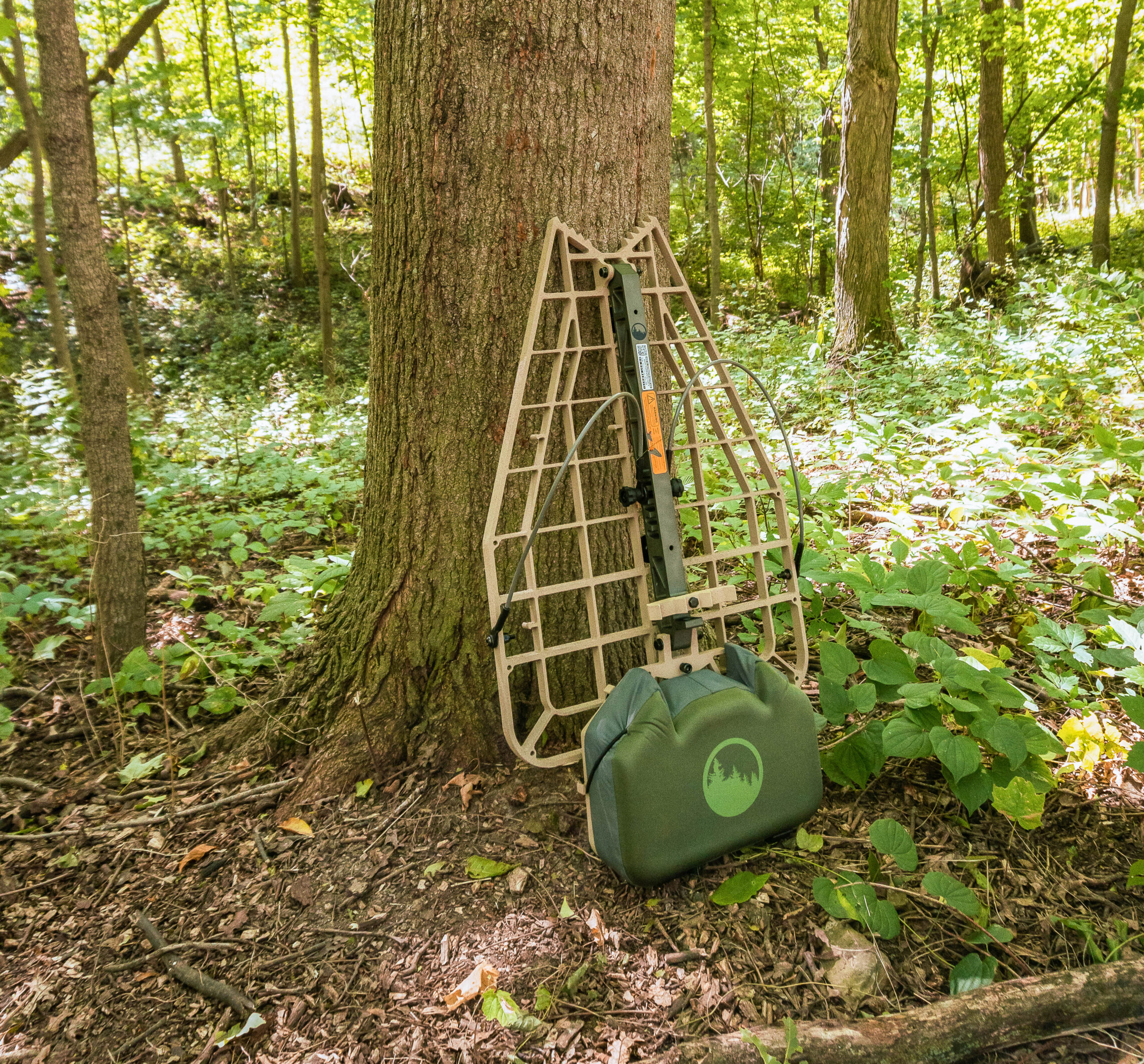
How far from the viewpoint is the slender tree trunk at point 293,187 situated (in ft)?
38.7

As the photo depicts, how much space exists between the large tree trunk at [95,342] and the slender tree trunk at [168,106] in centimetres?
739

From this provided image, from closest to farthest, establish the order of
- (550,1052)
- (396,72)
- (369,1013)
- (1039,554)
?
(550,1052), (369,1013), (396,72), (1039,554)

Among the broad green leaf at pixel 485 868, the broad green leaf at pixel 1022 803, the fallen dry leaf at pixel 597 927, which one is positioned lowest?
the fallen dry leaf at pixel 597 927

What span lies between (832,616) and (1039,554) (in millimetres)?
1166

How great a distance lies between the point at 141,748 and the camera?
8.42 ft

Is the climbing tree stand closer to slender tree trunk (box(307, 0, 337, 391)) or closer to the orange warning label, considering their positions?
the orange warning label

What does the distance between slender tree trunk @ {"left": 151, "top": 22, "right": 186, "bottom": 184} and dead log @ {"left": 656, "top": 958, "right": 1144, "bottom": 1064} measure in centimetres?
1073

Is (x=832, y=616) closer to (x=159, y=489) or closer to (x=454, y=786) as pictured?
(x=454, y=786)

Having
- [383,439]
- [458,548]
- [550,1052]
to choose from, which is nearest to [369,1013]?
[550,1052]

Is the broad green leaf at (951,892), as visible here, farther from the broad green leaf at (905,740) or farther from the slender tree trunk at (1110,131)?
the slender tree trunk at (1110,131)

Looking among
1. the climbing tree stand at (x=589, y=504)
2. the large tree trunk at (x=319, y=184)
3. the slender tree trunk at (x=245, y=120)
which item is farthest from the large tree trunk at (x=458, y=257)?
the slender tree trunk at (x=245, y=120)

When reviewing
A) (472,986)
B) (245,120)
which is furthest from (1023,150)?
(472,986)

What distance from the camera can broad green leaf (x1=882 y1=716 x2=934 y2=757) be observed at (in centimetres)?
179

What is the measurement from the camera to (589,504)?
211 centimetres
